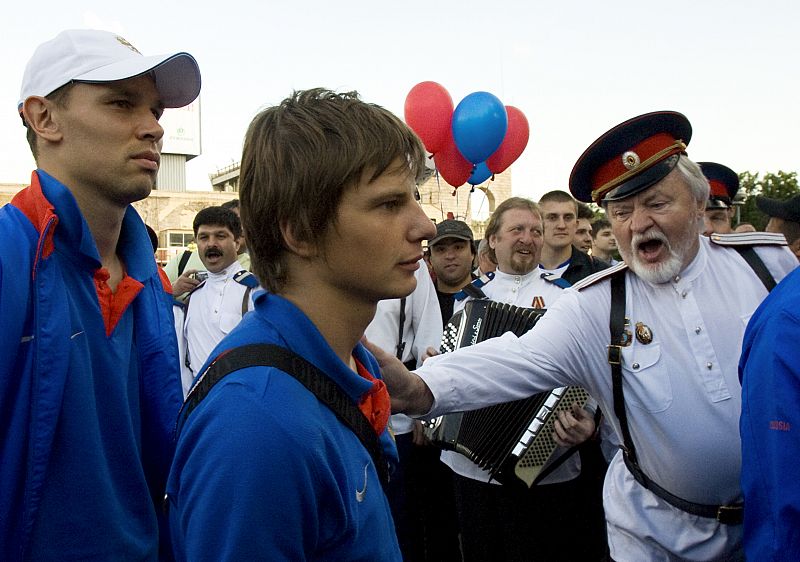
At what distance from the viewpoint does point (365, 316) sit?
150 centimetres

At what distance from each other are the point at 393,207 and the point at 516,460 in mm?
2335

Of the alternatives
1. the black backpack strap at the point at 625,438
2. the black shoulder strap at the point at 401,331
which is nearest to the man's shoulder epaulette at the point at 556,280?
the black shoulder strap at the point at 401,331

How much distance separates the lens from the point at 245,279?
16.5 feet

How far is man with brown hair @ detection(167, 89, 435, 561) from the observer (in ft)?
3.50

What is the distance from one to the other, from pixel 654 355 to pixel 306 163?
1.68 m

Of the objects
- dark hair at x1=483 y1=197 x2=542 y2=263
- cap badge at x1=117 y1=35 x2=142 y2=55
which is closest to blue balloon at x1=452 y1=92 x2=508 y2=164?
dark hair at x1=483 y1=197 x2=542 y2=263

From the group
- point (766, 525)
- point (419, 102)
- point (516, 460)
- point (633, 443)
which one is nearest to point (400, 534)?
point (516, 460)

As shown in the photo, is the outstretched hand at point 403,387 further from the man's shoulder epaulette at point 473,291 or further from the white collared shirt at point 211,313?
the white collared shirt at point 211,313

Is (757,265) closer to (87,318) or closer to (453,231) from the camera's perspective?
(87,318)

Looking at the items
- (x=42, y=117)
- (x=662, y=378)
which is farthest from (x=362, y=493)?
(x=662, y=378)

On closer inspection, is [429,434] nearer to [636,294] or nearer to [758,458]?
[636,294]

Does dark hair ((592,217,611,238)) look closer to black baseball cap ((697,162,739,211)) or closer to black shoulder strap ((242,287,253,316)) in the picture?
black baseball cap ((697,162,739,211))

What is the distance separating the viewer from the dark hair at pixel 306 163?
1.36 meters

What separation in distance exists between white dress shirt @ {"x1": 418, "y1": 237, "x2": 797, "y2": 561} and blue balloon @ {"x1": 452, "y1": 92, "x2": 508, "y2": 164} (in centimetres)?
451
